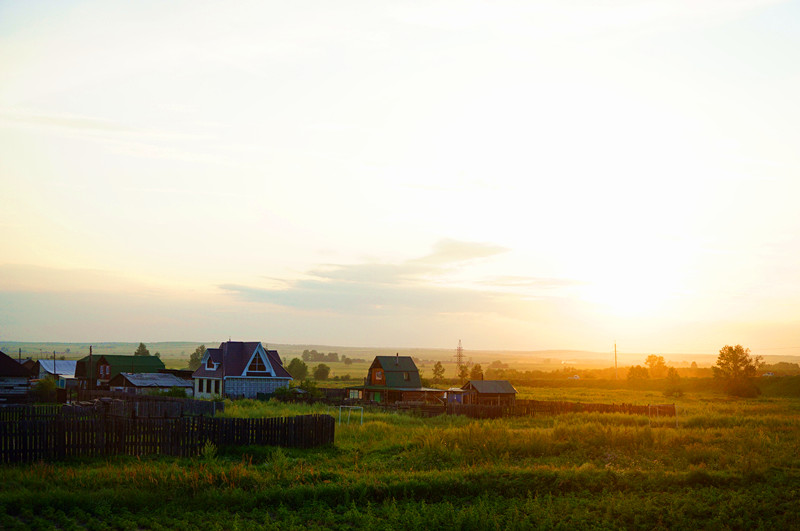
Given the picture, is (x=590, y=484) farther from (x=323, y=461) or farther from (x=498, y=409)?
(x=498, y=409)

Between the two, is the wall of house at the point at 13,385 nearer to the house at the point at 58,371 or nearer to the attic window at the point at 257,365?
the attic window at the point at 257,365

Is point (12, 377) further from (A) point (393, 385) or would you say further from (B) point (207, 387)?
(A) point (393, 385)

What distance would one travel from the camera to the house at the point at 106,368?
72.4 metres

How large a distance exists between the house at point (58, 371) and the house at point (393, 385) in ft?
128

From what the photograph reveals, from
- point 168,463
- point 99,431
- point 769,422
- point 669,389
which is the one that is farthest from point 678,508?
point 669,389

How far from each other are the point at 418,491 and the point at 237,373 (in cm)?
4682

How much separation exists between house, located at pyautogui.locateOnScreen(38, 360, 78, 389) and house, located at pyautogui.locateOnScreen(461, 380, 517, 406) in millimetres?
51909

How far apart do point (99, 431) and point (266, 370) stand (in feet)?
136

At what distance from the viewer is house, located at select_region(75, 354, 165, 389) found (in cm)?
7244

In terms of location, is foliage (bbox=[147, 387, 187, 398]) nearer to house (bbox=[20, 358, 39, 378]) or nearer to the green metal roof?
house (bbox=[20, 358, 39, 378])

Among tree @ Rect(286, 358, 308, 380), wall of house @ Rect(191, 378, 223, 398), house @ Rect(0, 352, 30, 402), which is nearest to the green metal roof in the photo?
wall of house @ Rect(191, 378, 223, 398)

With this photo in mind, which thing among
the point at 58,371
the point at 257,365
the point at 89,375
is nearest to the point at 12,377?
the point at 257,365

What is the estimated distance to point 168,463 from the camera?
2019 centimetres

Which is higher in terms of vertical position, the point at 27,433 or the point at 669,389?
the point at 27,433
